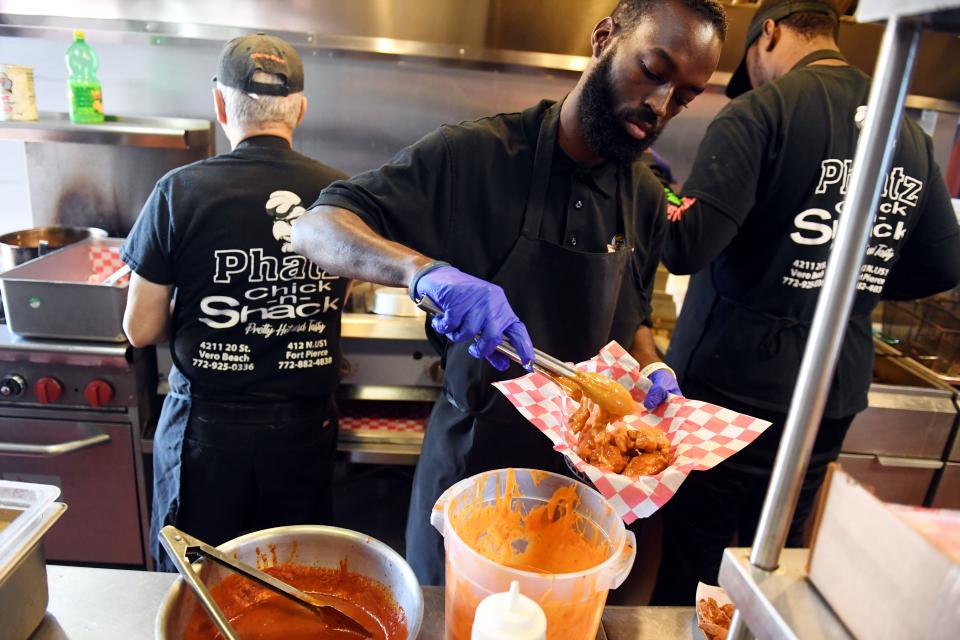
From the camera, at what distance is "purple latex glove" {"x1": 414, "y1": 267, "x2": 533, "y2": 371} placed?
1014mm

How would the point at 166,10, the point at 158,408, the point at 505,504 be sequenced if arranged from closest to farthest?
the point at 505,504 → the point at 158,408 → the point at 166,10

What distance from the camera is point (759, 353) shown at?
1713mm

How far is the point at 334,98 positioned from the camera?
2.52 meters

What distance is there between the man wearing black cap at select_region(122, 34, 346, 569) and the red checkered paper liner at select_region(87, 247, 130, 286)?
0.80m

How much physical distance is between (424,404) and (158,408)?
89 centimetres

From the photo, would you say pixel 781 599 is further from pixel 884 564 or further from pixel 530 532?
pixel 530 532

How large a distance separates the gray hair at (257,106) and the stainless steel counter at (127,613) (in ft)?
3.65

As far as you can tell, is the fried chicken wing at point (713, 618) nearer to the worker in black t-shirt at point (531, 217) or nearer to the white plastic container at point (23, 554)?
the worker in black t-shirt at point (531, 217)

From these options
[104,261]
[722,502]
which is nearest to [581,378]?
[722,502]

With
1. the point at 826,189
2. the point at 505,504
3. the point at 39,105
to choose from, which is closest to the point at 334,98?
the point at 39,105

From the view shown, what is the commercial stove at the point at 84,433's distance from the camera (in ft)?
6.32

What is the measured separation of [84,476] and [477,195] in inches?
65.0

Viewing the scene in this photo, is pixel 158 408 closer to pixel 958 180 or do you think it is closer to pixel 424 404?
pixel 424 404

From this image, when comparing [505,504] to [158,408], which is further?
[158,408]
